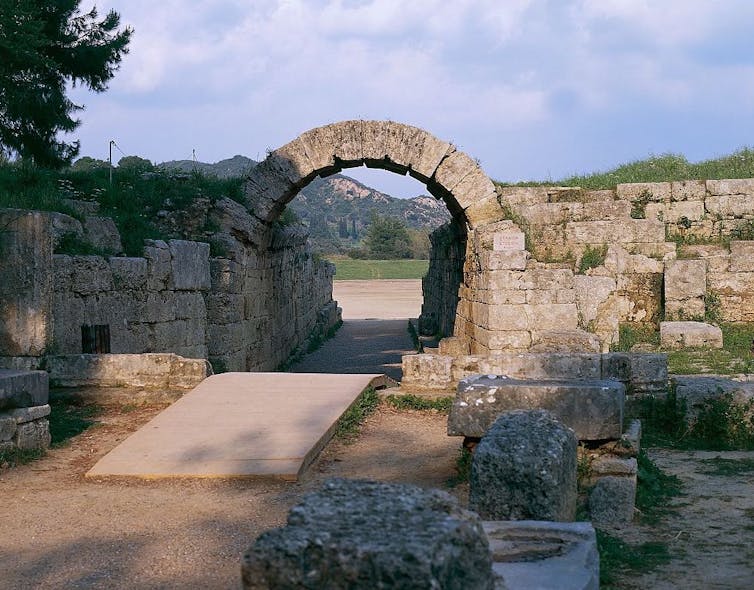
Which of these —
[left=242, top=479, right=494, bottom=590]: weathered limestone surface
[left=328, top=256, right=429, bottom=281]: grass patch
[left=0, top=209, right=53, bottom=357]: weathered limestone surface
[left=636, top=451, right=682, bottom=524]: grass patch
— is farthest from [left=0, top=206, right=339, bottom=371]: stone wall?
[left=328, top=256, right=429, bottom=281]: grass patch

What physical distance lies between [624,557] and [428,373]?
4523 millimetres

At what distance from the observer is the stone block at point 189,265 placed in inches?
419

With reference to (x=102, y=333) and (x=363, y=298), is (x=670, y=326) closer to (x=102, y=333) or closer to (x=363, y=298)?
(x=102, y=333)

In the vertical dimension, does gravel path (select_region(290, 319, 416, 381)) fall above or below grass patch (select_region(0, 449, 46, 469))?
below

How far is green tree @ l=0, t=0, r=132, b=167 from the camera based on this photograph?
1705cm

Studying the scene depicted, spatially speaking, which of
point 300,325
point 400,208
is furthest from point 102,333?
point 400,208

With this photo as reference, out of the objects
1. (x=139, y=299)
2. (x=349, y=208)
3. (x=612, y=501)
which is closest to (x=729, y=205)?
(x=139, y=299)

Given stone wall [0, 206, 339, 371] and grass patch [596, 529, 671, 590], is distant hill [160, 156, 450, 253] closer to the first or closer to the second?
stone wall [0, 206, 339, 371]

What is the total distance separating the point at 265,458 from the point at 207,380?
2428 millimetres

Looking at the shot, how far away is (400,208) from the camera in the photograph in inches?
3994

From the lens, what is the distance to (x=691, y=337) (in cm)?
1153

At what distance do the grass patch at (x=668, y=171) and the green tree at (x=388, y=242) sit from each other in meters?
44.0

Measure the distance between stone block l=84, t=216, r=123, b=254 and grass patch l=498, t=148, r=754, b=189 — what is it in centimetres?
639

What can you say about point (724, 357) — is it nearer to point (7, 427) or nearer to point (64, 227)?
point (64, 227)
